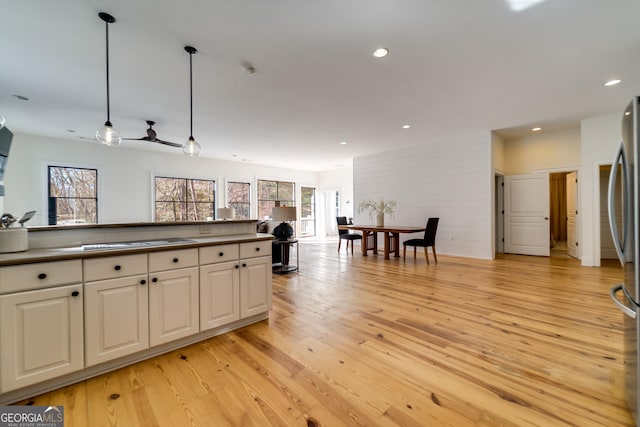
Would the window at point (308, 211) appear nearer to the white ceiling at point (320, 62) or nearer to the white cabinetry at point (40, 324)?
the white ceiling at point (320, 62)

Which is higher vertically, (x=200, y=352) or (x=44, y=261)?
(x=44, y=261)

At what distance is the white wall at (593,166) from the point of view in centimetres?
462

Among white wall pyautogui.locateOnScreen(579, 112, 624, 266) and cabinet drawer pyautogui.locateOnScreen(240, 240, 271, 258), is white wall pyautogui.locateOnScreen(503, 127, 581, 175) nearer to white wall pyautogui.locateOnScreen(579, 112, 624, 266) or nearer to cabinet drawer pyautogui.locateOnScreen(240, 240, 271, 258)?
white wall pyautogui.locateOnScreen(579, 112, 624, 266)

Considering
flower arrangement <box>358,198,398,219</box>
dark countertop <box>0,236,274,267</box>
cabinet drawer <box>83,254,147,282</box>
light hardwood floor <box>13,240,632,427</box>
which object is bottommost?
light hardwood floor <box>13,240,632,427</box>

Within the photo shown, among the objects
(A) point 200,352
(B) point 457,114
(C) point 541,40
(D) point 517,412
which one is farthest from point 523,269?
(A) point 200,352

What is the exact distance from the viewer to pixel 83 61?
2836 mm

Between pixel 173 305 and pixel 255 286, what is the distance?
732mm

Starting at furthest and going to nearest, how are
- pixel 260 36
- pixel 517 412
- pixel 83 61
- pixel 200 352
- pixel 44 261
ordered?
pixel 83 61, pixel 260 36, pixel 200 352, pixel 44 261, pixel 517 412

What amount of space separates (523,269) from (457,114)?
299 cm

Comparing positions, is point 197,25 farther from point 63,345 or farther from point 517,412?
point 517,412

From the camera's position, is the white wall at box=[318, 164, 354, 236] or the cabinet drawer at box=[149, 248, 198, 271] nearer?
the cabinet drawer at box=[149, 248, 198, 271]

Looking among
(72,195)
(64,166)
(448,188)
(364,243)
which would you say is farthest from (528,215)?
(64,166)

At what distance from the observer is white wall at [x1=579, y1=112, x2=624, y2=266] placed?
4621mm

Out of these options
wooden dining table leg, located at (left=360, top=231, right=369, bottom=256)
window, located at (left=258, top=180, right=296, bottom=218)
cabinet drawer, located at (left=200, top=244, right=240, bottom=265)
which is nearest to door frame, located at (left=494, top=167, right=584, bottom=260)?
wooden dining table leg, located at (left=360, top=231, right=369, bottom=256)
